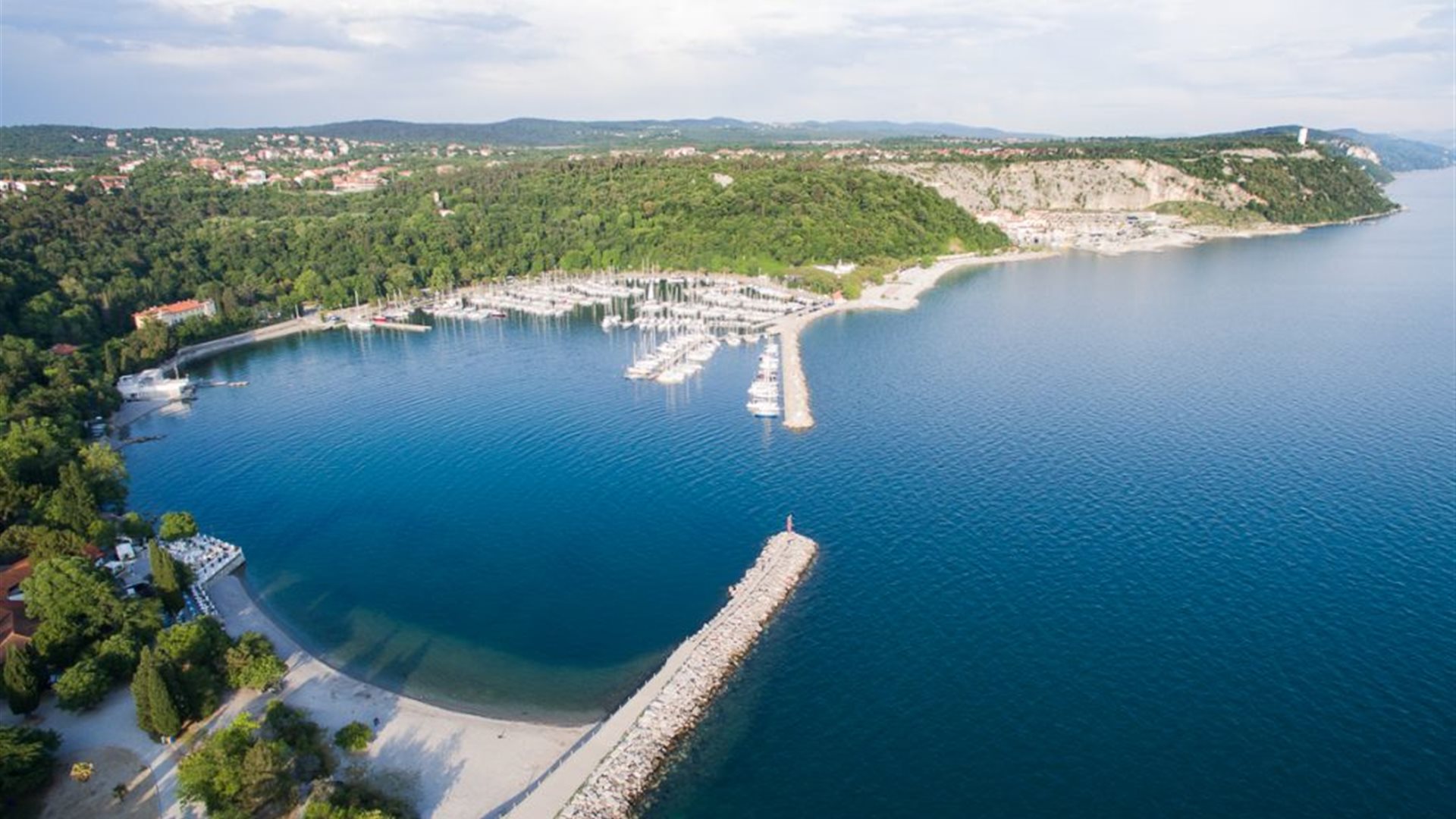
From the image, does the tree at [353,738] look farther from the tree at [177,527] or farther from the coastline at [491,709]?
the tree at [177,527]

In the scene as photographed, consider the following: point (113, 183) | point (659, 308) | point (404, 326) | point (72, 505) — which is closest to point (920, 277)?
point (659, 308)

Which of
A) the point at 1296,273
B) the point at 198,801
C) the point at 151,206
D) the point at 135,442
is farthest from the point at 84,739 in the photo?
the point at 1296,273

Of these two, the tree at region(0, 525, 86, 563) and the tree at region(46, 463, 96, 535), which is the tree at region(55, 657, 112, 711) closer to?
the tree at region(0, 525, 86, 563)

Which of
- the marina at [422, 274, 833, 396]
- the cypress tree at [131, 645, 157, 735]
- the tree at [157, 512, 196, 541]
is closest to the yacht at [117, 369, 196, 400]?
the tree at [157, 512, 196, 541]

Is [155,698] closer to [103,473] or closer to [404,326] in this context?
[103,473]

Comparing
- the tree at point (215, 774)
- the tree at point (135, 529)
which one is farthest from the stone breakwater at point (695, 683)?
the tree at point (135, 529)

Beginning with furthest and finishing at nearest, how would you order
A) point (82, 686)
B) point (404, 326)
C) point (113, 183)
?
point (113, 183) → point (404, 326) → point (82, 686)

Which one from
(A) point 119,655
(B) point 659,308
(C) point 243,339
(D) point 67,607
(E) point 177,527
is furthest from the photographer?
(B) point 659,308
